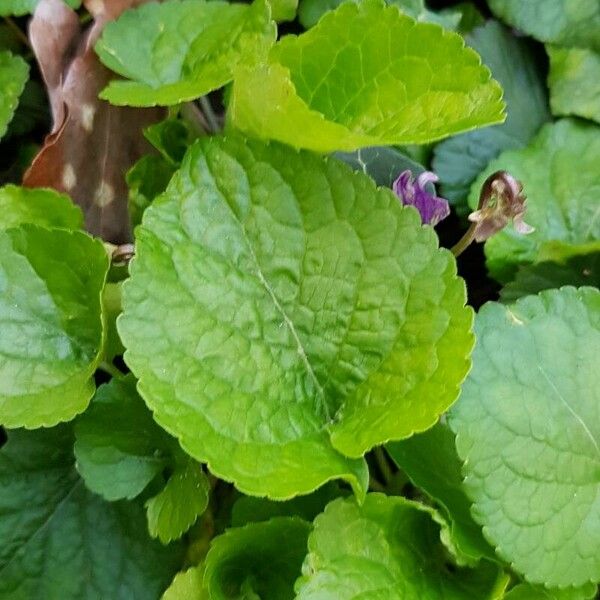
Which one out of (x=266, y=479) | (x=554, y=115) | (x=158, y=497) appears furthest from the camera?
(x=554, y=115)

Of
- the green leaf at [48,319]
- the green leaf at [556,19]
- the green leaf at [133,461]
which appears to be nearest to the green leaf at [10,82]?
the green leaf at [48,319]

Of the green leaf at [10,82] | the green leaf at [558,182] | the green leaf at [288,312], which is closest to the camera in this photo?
the green leaf at [288,312]

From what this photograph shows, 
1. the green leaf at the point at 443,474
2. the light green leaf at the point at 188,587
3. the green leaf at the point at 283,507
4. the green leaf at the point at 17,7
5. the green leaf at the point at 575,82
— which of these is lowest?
the light green leaf at the point at 188,587

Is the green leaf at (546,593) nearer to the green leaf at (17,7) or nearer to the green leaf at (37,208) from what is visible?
the green leaf at (37,208)

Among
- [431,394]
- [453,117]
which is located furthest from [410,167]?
[431,394]

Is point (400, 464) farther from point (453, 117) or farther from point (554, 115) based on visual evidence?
point (554, 115)

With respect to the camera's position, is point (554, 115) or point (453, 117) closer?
point (453, 117)

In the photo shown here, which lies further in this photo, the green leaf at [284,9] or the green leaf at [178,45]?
the green leaf at [284,9]
